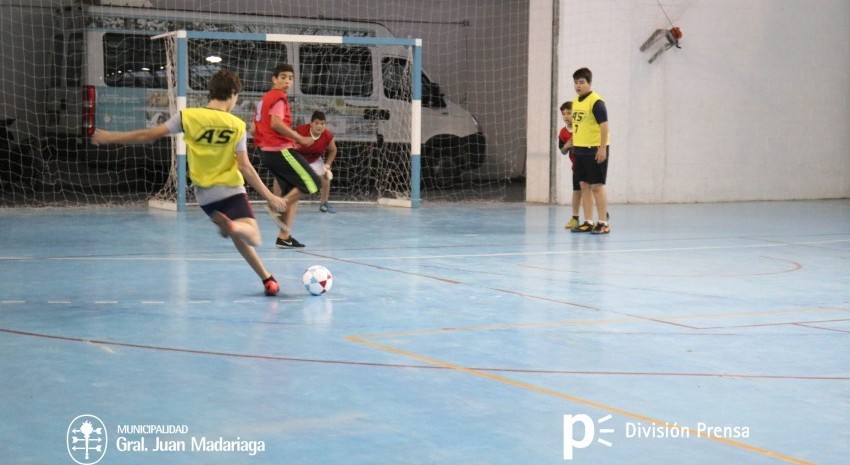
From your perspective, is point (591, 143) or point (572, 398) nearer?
point (572, 398)

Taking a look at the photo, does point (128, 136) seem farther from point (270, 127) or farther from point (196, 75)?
point (196, 75)

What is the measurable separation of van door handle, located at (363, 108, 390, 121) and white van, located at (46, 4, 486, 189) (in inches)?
0.7

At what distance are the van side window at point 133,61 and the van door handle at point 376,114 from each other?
3.29 meters

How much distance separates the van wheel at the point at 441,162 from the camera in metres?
20.1

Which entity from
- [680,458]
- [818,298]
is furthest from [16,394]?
[818,298]

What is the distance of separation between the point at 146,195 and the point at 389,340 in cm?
1316

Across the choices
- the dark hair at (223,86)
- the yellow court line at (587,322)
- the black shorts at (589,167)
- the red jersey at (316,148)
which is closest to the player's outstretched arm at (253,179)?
the dark hair at (223,86)

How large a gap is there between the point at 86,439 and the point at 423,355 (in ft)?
6.85

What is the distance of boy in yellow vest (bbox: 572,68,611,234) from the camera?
12.4 metres

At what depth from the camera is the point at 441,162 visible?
2058cm

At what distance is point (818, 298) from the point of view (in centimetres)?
802

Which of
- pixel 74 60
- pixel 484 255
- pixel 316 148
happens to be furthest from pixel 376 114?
pixel 484 255

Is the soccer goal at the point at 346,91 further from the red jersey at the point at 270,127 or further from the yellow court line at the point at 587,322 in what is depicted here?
the yellow court line at the point at 587,322

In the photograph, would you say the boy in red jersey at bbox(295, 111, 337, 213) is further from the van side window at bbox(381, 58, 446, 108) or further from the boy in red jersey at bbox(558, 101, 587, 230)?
the van side window at bbox(381, 58, 446, 108)
